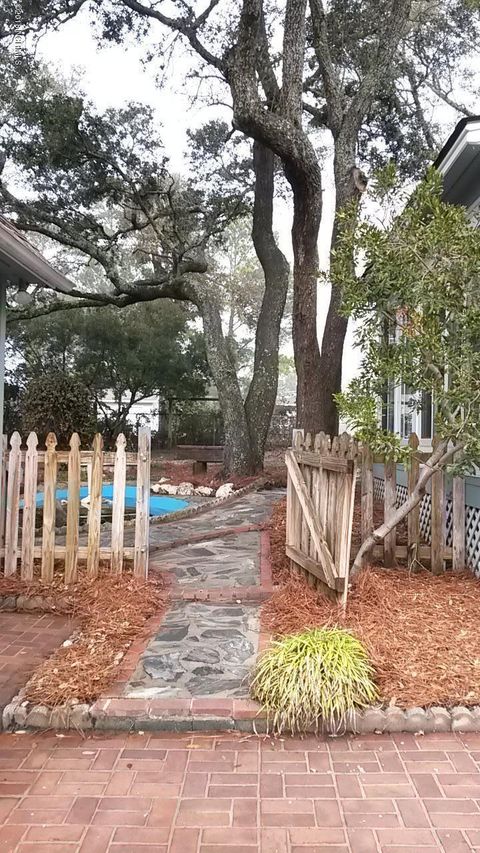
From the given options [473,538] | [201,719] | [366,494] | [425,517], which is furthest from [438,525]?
[201,719]

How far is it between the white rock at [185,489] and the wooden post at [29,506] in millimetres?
6050

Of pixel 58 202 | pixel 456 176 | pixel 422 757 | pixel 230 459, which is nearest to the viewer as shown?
pixel 422 757

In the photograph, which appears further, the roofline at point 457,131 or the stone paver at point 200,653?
the roofline at point 457,131

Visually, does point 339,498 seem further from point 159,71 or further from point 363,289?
point 159,71

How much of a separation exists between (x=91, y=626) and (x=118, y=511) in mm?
1049

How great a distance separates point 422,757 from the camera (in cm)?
266

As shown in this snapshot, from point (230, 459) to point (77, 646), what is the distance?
847cm

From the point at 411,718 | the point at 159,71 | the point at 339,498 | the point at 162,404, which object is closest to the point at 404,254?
the point at 339,498

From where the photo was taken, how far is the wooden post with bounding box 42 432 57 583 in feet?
15.7

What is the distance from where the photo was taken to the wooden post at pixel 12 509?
15.8ft

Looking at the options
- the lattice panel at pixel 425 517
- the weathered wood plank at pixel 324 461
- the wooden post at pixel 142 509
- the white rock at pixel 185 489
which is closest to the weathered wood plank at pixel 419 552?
the weathered wood plank at pixel 324 461

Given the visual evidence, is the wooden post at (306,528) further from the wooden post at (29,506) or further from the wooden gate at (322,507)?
the wooden post at (29,506)

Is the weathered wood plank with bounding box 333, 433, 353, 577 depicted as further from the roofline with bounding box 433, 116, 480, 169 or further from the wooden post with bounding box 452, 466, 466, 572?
the roofline with bounding box 433, 116, 480, 169

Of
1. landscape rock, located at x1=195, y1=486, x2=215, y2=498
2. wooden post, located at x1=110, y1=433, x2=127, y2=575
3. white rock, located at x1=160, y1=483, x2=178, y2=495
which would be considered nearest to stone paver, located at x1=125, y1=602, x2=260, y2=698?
wooden post, located at x1=110, y1=433, x2=127, y2=575
